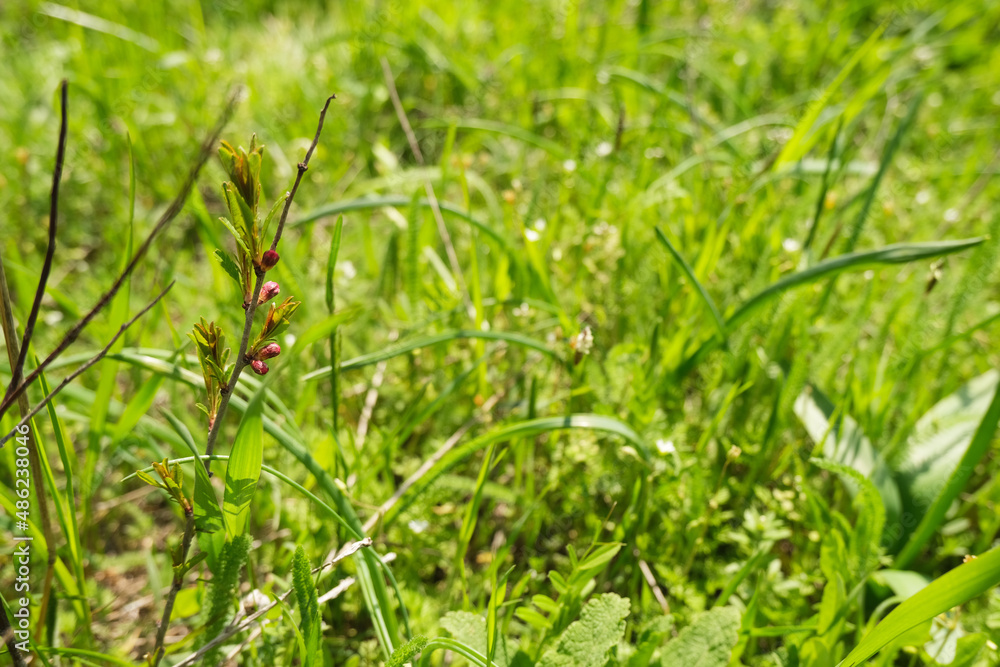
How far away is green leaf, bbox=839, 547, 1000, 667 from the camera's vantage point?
891 mm

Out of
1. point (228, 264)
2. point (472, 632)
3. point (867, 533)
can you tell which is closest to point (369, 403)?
point (472, 632)

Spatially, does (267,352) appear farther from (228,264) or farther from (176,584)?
(176,584)

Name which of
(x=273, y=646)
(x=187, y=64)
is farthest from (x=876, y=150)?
(x=187, y=64)

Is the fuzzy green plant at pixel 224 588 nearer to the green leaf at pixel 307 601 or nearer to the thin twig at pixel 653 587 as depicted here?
the green leaf at pixel 307 601

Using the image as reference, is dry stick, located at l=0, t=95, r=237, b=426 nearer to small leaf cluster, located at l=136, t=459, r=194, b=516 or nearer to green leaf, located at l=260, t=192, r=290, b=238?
green leaf, located at l=260, t=192, r=290, b=238

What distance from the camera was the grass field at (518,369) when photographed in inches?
48.6

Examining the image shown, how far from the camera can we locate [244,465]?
1000mm

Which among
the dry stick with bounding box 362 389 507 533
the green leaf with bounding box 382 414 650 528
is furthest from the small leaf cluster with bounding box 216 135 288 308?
the dry stick with bounding box 362 389 507 533

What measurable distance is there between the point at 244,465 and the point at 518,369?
3.39ft

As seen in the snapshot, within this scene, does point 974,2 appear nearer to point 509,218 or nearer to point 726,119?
point 726,119

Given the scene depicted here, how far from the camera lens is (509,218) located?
222 cm

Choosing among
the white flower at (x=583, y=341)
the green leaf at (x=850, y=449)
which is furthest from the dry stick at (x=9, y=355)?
the green leaf at (x=850, y=449)

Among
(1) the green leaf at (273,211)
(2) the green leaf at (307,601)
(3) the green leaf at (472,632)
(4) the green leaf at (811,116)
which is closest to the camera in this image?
(1) the green leaf at (273,211)

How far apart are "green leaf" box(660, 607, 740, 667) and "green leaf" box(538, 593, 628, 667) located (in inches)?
6.4
